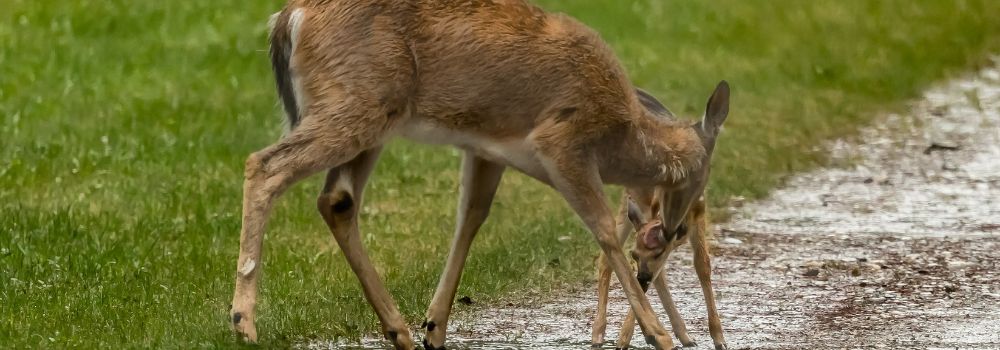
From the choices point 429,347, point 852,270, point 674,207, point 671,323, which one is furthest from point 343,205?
point 852,270

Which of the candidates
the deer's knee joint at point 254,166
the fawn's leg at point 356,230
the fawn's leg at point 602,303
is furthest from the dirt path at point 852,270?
the deer's knee joint at point 254,166

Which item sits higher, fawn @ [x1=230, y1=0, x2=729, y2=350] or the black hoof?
fawn @ [x1=230, y1=0, x2=729, y2=350]

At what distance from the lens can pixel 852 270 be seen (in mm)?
10375

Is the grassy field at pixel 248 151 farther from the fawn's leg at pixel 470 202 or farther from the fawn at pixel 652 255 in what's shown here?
the fawn at pixel 652 255

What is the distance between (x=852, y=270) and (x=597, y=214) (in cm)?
291

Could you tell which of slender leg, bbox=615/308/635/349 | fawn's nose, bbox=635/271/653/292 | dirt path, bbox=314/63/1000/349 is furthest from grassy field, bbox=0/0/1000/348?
fawn's nose, bbox=635/271/653/292

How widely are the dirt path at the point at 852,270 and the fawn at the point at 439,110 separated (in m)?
0.71

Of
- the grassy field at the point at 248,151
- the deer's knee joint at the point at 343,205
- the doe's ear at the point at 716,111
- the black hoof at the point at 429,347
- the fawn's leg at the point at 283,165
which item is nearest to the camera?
the fawn's leg at the point at 283,165

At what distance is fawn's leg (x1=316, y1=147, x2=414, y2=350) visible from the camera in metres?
7.83

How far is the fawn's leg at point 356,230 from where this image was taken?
25.7ft

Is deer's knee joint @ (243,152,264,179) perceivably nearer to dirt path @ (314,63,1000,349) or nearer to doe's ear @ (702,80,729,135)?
dirt path @ (314,63,1000,349)

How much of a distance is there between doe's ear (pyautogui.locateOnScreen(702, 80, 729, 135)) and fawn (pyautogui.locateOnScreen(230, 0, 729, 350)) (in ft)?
1.03

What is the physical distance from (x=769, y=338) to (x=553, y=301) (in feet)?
4.24

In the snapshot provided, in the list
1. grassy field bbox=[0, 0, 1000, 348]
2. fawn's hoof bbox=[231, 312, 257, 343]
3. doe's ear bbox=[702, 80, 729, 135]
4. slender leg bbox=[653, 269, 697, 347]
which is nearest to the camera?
fawn's hoof bbox=[231, 312, 257, 343]
